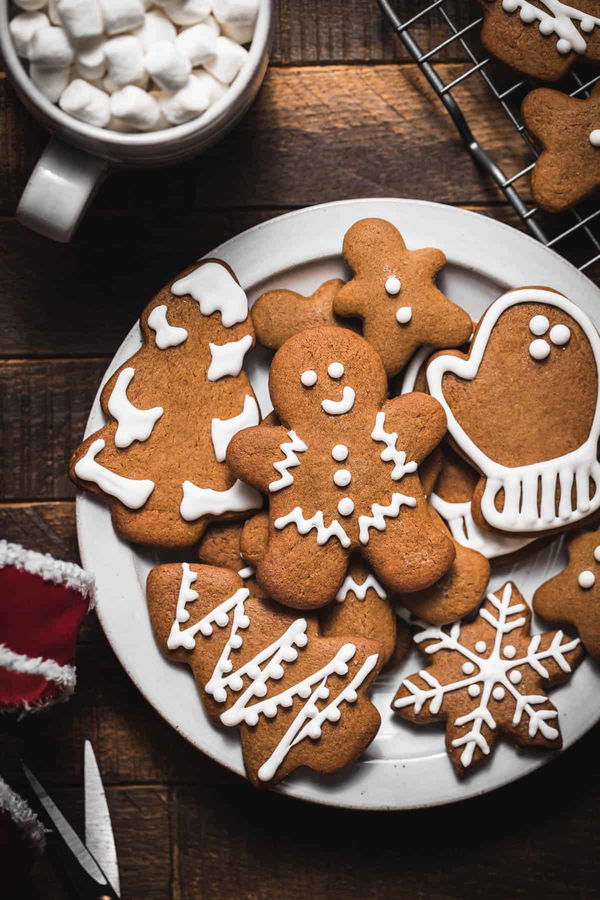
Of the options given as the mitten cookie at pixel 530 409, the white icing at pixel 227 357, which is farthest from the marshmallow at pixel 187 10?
the mitten cookie at pixel 530 409

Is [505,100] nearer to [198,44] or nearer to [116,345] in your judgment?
[198,44]

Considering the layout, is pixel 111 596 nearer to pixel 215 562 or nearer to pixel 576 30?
pixel 215 562

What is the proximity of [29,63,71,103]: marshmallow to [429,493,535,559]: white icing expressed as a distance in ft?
2.27

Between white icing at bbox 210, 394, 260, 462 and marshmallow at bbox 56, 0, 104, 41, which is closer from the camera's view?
marshmallow at bbox 56, 0, 104, 41

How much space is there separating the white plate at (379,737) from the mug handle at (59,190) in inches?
7.9

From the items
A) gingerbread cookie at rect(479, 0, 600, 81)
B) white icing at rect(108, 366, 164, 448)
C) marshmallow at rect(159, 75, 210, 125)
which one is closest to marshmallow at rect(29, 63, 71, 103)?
marshmallow at rect(159, 75, 210, 125)

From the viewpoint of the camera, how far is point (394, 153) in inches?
47.8

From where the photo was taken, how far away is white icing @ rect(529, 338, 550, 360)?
1.08 metres

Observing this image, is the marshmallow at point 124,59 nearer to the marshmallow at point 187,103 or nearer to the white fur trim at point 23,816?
the marshmallow at point 187,103

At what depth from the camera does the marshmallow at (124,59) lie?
0.96 metres

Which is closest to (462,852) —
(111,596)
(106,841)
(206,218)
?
(106,841)

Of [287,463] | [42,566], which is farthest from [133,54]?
[42,566]

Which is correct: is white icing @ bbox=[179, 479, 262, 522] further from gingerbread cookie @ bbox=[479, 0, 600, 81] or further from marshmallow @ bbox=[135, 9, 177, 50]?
gingerbread cookie @ bbox=[479, 0, 600, 81]

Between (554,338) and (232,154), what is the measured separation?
1.71ft
